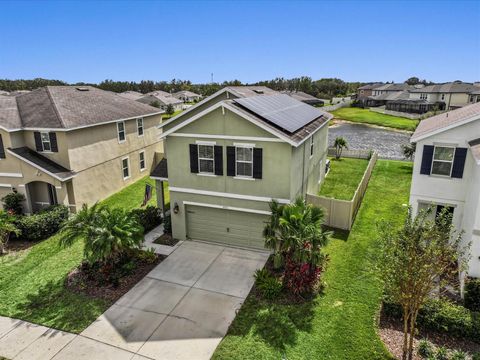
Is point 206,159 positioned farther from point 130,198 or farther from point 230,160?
point 130,198

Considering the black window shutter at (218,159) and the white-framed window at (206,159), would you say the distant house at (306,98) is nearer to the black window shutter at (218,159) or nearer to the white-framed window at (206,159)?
the white-framed window at (206,159)

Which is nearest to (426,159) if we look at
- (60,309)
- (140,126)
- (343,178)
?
(343,178)

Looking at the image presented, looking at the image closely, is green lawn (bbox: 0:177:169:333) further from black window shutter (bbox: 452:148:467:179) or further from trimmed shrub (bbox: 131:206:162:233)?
black window shutter (bbox: 452:148:467:179)

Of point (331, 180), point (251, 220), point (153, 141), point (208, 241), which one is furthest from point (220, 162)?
point (153, 141)

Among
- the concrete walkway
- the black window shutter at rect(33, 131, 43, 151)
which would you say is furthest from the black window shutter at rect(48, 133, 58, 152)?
the concrete walkway

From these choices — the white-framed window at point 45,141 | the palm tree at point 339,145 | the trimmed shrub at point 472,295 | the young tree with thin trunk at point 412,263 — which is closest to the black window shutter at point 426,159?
the trimmed shrub at point 472,295
